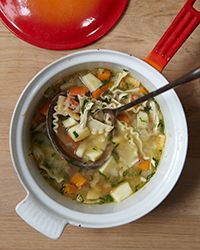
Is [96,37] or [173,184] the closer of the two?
[173,184]

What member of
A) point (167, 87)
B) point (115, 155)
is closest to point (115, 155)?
point (115, 155)

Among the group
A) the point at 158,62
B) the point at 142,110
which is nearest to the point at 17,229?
the point at 142,110

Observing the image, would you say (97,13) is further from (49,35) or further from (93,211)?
(93,211)

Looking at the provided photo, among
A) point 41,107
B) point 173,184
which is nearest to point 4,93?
point 41,107

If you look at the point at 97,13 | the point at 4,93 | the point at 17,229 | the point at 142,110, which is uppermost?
the point at 97,13

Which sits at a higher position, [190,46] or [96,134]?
[190,46]

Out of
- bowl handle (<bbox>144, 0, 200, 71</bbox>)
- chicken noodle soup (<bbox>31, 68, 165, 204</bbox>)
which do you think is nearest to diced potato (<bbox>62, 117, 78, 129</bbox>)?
chicken noodle soup (<bbox>31, 68, 165, 204</bbox>)

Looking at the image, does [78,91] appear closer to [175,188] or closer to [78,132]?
[78,132]
